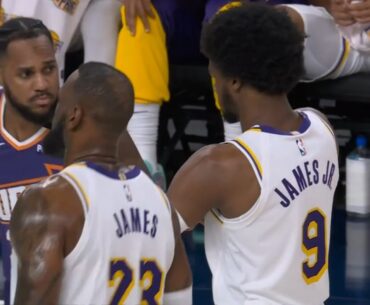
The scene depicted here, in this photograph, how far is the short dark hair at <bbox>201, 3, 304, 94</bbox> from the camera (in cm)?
283

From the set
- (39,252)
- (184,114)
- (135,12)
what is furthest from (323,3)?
(39,252)

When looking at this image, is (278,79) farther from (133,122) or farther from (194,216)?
(133,122)

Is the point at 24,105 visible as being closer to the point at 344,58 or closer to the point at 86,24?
the point at 86,24

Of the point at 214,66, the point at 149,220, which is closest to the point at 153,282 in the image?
the point at 149,220

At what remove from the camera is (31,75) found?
3150mm

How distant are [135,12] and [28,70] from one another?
79.6 inches

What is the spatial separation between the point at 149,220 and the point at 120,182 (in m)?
0.11

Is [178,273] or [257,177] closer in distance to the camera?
[178,273]

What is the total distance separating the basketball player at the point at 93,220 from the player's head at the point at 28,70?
59cm

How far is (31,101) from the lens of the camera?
3145mm

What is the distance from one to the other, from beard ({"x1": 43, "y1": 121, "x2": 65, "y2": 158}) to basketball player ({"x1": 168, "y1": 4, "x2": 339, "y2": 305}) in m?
0.36

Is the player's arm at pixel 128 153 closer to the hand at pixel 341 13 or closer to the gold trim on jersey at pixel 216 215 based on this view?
the gold trim on jersey at pixel 216 215

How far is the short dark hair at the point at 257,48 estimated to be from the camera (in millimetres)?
2828

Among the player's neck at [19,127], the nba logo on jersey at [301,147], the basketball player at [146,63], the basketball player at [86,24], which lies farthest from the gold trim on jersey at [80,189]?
the basketball player at [86,24]
